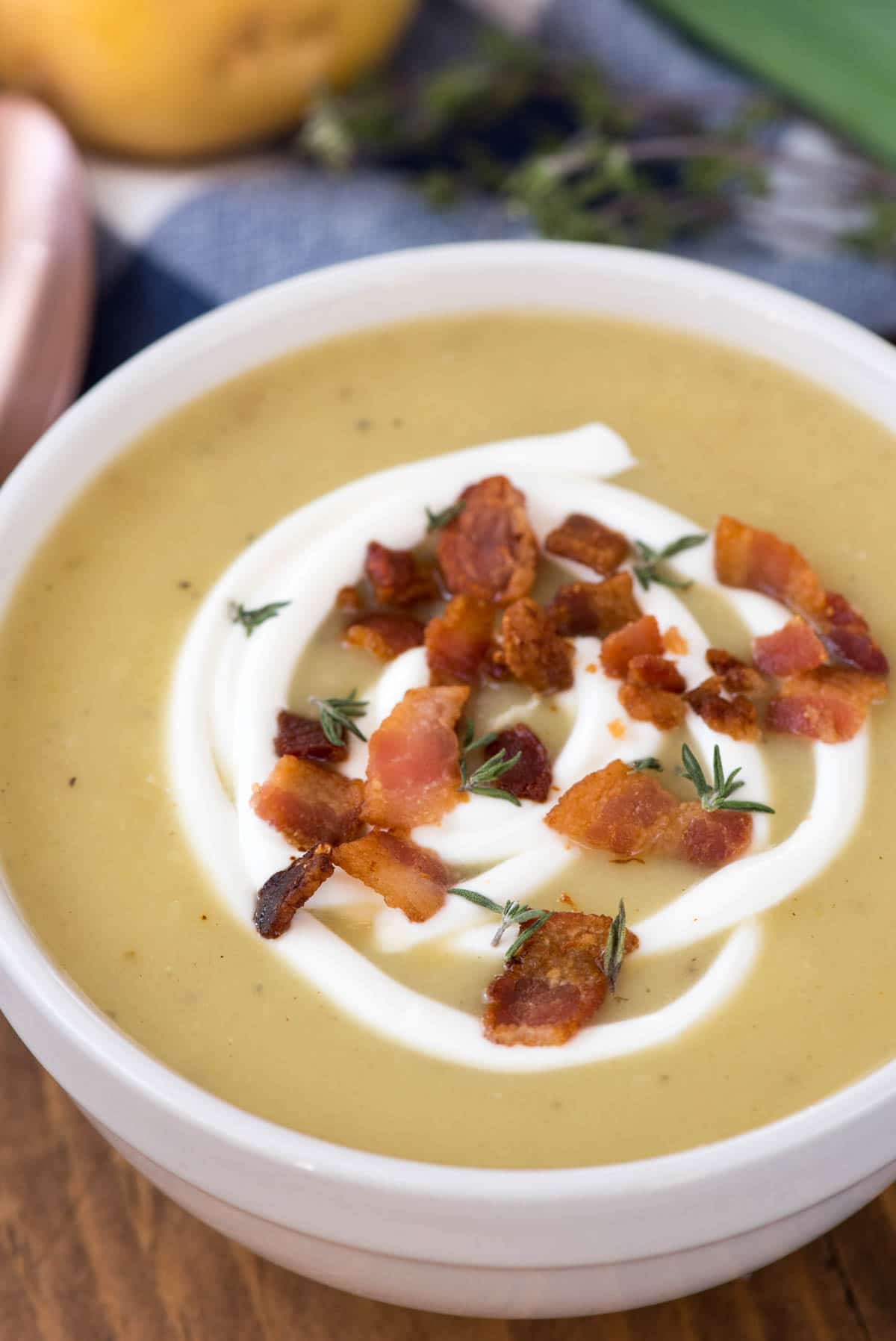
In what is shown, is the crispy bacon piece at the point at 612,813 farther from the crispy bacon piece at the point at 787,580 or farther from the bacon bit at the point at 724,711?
the crispy bacon piece at the point at 787,580

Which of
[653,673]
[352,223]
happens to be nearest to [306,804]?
[653,673]

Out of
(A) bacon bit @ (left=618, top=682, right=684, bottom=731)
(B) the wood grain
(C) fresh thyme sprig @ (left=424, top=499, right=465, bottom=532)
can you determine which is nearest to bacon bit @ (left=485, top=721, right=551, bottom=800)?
(A) bacon bit @ (left=618, top=682, right=684, bottom=731)

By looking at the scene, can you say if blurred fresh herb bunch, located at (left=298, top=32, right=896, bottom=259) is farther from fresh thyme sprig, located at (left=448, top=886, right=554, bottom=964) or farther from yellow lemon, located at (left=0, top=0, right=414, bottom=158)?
fresh thyme sprig, located at (left=448, top=886, right=554, bottom=964)

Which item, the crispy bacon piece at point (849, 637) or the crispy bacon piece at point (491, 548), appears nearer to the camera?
the crispy bacon piece at point (849, 637)

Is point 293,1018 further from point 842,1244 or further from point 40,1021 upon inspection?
point 842,1244

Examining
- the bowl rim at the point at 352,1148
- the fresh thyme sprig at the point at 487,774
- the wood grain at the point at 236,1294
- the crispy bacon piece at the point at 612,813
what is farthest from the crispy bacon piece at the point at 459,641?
the wood grain at the point at 236,1294

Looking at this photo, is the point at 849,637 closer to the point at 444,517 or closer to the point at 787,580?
the point at 787,580
